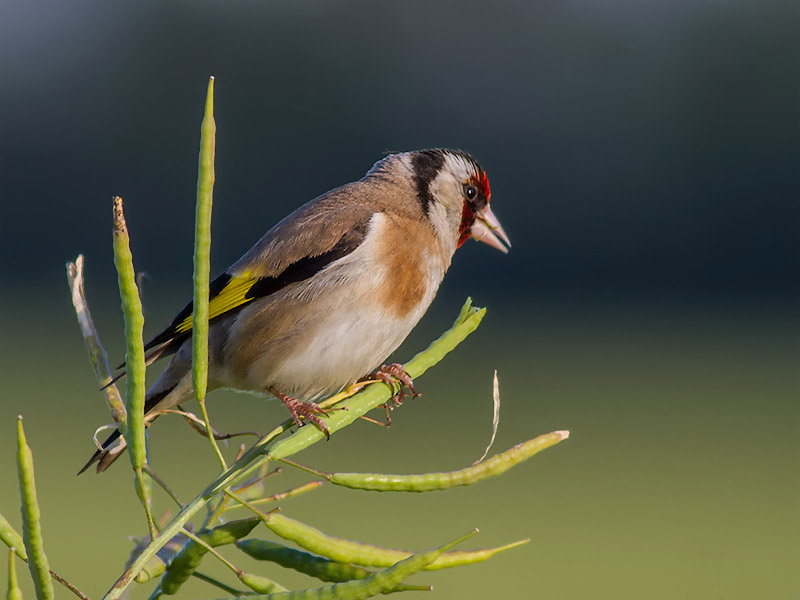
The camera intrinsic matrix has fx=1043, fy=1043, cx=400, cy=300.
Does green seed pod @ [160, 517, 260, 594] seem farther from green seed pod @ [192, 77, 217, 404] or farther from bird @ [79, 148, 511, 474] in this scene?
bird @ [79, 148, 511, 474]

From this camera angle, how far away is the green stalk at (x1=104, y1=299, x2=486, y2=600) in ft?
3.20

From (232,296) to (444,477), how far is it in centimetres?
197

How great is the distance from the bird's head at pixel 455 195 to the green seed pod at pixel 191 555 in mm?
2248

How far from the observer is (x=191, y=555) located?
1147 mm

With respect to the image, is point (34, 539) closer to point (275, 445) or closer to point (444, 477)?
point (275, 445)

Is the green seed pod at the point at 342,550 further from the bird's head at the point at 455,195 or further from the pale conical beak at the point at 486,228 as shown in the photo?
the pale conical beak at the point at 486,228

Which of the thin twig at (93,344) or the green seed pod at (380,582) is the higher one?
the thin twig at (93,344)

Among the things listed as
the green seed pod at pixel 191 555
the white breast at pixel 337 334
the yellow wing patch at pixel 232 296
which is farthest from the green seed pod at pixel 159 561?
the yellow wing patch at pixel 232 296

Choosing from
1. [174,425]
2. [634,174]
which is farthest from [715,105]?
[174,425]

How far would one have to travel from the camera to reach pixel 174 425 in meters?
16.3

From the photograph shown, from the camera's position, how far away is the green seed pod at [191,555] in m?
1.15

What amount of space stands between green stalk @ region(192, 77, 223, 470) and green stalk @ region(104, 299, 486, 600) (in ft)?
0.09

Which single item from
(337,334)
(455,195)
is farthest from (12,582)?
(455,195)

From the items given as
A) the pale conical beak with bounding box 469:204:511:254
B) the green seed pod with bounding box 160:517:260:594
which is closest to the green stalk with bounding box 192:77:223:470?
the green seed pod with bounding box 160:517:260:594
